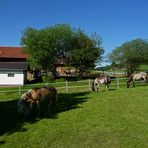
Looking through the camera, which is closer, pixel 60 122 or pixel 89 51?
pixel 60 122

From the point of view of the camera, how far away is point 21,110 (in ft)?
59.9

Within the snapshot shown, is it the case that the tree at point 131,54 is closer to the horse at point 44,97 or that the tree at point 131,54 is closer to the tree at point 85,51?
the tree at point 85,51

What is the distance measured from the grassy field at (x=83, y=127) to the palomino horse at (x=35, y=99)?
1.70 ft

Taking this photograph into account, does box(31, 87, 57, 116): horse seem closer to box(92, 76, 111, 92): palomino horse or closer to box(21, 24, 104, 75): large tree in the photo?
box(92, 76, 111, 92): palomino horse

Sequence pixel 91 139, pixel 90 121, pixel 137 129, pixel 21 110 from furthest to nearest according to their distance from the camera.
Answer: pixel 21 110 < pixel 90 121 < pixel 137 129 < pixel 91 139

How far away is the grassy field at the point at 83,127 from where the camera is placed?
1359 cm

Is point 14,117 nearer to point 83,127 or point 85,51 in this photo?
point 83,127

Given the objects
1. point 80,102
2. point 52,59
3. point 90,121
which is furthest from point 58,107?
point 52,59

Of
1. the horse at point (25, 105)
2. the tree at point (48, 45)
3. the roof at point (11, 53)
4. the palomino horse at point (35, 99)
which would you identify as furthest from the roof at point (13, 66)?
the horse at point (25, 105)

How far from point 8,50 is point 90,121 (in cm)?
7282

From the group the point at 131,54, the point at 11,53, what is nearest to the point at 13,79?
the point at 11,53

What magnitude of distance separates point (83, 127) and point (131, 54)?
67157 millimetres

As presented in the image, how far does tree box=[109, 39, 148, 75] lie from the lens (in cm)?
8088

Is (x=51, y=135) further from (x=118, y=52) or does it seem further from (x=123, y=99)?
(x=118, y=52)
